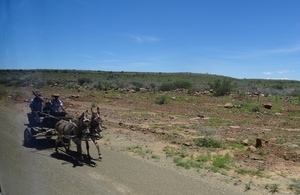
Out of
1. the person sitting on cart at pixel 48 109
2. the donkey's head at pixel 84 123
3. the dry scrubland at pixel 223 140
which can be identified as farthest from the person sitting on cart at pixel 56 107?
the donkey's head at pixel 84 123

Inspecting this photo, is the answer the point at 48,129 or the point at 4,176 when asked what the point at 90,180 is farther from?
the point at 48,129

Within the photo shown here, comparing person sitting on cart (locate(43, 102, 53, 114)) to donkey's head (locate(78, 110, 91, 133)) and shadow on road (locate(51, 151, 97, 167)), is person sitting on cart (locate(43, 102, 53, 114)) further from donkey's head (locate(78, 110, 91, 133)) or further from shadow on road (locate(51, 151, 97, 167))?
donkey's head (locate(78, 110, 91, 133))

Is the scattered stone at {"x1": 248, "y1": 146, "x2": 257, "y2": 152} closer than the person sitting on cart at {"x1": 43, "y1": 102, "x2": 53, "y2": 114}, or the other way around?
the person sitting on cart at {"x1": 43, "y1": 102, "x2": 53, "y2": 114}

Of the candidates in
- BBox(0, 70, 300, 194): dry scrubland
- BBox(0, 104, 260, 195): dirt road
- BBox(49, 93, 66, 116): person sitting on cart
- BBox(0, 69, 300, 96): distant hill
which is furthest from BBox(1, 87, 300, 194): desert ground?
BBox(0, 69, 300, 96): distant hill

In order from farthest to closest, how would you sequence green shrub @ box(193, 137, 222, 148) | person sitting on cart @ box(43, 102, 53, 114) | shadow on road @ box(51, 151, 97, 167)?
green shrub @ box(193, 137, 222, 148), person sitting on cart @ box(43, 102, 53, 114), shadow on road @ box(51, 151, 97, 167)

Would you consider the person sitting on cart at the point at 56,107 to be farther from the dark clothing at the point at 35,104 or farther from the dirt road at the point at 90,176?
the dirt road at the point at 90,176

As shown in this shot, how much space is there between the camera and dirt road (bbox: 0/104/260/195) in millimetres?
7385

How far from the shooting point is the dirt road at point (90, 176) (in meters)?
7.38

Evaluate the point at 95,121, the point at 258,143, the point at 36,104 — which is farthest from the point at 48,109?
the point at 258,143

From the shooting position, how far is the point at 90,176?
27.2 ft

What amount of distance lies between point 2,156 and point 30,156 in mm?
812

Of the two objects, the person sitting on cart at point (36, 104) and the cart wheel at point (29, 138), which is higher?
the person sitting on cart at point (36, 104)

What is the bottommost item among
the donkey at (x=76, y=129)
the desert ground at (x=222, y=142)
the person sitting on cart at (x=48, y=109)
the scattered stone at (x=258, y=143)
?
the desert ground at (x=222, y=142)

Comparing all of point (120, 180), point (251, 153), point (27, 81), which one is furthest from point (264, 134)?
point (27, 81)
